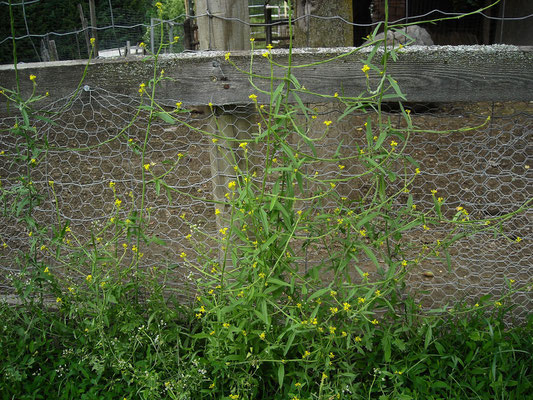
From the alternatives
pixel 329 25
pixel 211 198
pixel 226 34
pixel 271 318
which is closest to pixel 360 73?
pixel 226 34

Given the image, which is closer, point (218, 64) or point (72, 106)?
point (218, 64)

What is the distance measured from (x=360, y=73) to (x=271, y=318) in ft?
3.60

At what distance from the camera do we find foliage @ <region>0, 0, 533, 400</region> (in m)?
2.09

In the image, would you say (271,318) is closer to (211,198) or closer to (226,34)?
(226,34)

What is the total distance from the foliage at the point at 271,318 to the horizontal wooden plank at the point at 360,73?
56mm

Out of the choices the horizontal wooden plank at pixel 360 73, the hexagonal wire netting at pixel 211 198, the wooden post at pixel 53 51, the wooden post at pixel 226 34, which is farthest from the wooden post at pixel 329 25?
the wooden post at pixel 53 51

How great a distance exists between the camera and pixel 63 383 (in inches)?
101

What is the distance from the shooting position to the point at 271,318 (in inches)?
86.3

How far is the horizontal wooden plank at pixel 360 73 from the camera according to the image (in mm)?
2449

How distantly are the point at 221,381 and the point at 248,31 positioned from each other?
152 centimetres

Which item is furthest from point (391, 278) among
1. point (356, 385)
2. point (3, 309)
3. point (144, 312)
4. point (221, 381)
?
point (3, 309)

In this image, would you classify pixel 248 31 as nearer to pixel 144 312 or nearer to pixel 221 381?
pixel 144 312

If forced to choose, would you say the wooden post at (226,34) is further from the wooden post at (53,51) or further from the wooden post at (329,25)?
the wooden post at (53,51)

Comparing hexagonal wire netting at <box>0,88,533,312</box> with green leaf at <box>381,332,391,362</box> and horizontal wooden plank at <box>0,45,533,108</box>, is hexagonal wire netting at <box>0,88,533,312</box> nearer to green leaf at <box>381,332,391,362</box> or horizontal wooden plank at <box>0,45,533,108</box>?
horizontal wooden plank at <box>0,45,533,108</box>
